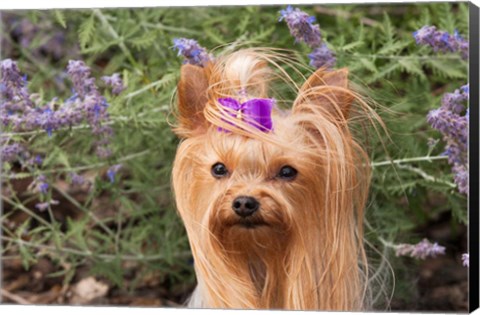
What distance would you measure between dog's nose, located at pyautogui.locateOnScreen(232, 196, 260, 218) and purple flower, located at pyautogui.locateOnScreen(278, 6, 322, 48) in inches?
28.7

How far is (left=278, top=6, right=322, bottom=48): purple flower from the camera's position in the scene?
3428mm

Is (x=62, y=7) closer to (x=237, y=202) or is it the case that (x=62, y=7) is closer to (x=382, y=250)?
(x=237, y=202)

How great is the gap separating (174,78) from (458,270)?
1727 millimetres

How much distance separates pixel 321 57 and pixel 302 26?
0.65ft

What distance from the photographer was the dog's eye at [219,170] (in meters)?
3.11

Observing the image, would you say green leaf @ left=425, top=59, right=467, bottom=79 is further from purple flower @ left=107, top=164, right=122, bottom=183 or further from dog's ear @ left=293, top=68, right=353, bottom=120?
purple flower @ left=107, top=164, right=122, bottom=183

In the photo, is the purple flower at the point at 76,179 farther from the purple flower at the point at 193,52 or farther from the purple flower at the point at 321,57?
the purple flower at the point at 321,57

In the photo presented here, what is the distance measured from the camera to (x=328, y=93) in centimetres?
310

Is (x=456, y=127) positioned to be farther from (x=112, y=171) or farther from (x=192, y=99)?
(x=112, y=171)

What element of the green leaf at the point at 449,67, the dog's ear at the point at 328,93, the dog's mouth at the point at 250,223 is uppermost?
the green leaf at the point at 449,67

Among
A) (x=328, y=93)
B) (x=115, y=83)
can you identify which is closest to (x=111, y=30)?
(x=115, y=83)

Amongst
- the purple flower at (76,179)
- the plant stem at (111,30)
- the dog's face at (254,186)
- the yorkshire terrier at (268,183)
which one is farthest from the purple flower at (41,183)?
the dog's face at (254,186)

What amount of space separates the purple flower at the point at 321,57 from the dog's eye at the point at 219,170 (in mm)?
689

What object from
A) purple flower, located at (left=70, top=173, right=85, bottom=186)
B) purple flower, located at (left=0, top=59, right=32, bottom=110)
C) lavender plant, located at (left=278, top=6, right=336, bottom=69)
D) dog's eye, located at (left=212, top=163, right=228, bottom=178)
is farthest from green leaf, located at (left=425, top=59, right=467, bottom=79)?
purple flower, located at (left=0, top=59, right=32, bottom=110)
